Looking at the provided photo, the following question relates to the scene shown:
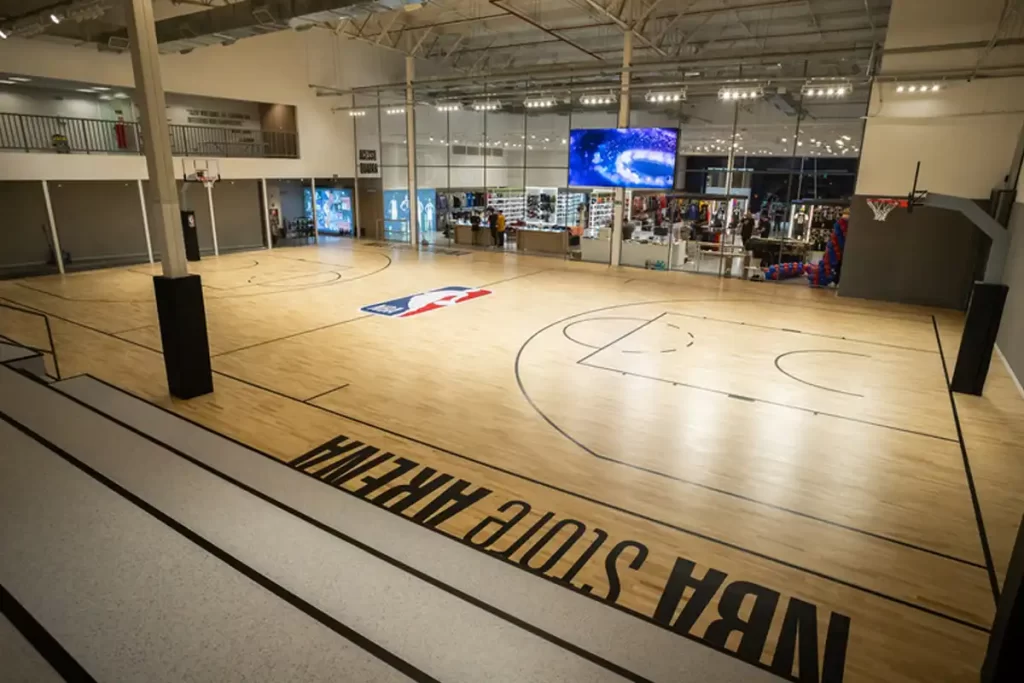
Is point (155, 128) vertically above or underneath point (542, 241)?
above

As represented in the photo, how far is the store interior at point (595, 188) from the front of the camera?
712 inches

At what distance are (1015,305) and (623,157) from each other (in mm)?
9400


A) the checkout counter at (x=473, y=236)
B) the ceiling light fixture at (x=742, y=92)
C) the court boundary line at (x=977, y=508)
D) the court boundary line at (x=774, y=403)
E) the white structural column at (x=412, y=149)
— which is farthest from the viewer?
the checkout counter at (x=473, y=236)

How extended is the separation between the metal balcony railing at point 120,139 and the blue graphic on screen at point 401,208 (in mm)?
3933

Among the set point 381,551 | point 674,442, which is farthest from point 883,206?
point 381,551

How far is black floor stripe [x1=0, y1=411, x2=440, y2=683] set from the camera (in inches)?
106

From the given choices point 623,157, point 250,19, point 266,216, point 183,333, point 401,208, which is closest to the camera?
point 183,333

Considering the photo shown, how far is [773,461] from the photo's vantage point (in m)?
5.68

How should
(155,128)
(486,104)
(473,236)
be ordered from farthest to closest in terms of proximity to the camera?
(473,236) < (486,104) < (155,128)

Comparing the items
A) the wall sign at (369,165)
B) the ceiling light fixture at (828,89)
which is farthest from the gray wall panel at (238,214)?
the ceiling light fixture at (828,89)

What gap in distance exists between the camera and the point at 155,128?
20.9ft

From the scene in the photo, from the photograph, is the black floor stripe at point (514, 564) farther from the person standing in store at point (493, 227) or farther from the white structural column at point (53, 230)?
the person standing in store at point (493, 227)

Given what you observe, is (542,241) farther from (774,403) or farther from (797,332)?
(774,403)

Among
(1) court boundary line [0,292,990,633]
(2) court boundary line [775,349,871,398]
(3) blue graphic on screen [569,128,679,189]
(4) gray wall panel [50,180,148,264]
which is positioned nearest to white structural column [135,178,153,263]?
(4) gray wall panel [50,180,148,264]
